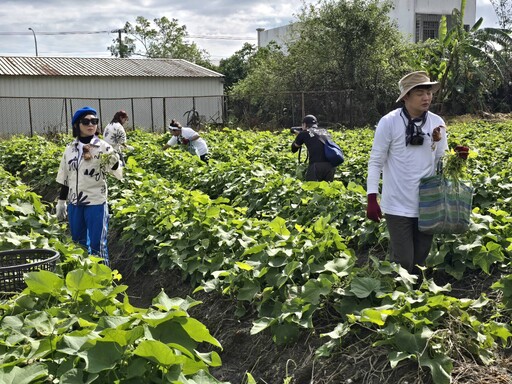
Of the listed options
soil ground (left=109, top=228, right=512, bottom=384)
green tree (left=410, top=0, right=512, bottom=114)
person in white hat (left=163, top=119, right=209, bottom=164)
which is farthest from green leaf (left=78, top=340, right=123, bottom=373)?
green tree (left=410, top=0, right=512, bottom=114)

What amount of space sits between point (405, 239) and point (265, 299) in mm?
1096

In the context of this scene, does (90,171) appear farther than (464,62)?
No

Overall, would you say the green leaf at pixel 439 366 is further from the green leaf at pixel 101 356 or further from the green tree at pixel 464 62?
the green tree at pixel 464 62

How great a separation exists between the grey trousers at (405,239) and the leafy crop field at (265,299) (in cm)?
19

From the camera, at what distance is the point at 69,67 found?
106 ft

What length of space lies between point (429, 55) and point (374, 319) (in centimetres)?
2717

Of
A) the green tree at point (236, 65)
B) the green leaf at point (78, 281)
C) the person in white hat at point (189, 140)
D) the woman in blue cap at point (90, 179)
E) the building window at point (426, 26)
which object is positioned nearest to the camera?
the green leaf at point (78, 281)

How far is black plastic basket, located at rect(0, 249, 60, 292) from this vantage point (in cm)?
411

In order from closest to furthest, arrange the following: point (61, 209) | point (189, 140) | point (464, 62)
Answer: point (61, 209)
point (189, 140)
point (464, 62)

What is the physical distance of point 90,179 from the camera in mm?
6289

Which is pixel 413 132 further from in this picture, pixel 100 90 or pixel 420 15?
pixel 420 15

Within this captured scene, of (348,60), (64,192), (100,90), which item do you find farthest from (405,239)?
(100,90)

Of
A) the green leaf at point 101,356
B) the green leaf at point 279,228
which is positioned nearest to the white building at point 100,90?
the green leaf at point 279,228

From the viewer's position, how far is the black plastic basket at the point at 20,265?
4.11 metres
